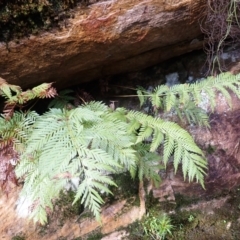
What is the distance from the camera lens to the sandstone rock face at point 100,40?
6.57 ft

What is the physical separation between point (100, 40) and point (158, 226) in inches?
48.3

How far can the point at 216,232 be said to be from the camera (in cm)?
197

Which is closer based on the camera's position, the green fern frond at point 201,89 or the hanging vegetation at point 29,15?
the hanging vegetation at point 29,15

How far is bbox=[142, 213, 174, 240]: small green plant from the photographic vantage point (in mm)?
1976

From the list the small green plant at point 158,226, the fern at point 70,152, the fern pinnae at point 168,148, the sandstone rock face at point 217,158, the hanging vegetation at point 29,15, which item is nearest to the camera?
the fern at point 70,152

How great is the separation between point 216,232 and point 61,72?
4.79 feet

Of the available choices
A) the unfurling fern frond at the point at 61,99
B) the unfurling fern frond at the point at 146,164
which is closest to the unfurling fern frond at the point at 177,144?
the unfurling fern frond at the point at 146,164

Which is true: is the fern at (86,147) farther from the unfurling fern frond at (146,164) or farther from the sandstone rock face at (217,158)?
the sandstone rock face at (217,158)

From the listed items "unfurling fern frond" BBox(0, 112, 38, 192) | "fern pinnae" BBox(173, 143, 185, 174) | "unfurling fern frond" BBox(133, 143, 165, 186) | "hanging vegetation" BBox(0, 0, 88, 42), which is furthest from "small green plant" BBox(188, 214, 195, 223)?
"hanging vegetation" BBox(0, 0, 88, 42)

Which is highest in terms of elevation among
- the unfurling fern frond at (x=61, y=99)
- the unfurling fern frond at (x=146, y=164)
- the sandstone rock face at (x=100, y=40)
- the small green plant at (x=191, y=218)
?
the sandstone rock face at (x=100, y=40)

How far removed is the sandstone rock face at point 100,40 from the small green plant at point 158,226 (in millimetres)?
1129

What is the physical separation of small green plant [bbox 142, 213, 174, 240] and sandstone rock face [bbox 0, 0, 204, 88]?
1129mm

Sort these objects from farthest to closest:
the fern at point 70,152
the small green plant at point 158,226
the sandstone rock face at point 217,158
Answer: the sandstone rock face at point 217,158
the small green plant at point 158,226
the fern at point 70,152

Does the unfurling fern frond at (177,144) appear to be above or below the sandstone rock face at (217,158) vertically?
above
